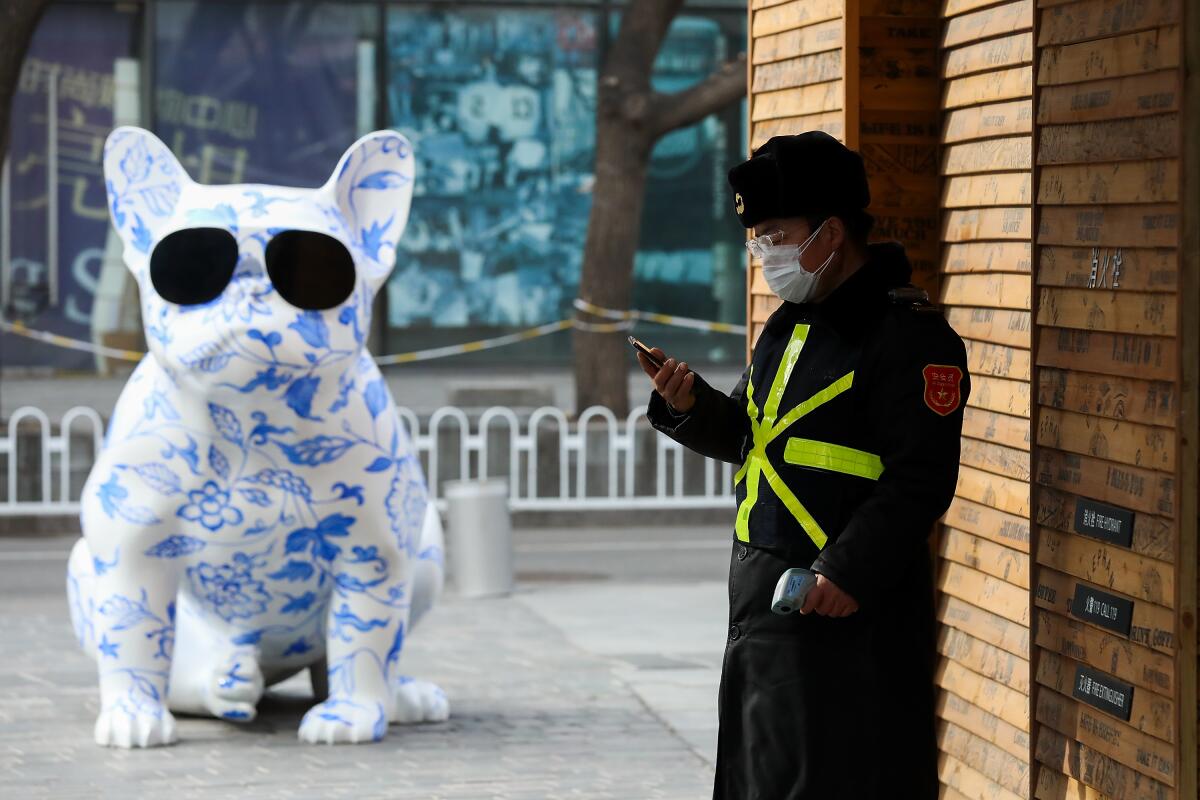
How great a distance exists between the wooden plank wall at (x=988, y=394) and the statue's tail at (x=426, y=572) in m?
2.60

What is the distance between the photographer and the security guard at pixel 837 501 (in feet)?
13.7

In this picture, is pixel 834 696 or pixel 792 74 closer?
pixel 834 696

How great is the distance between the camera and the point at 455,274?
21.3 metres

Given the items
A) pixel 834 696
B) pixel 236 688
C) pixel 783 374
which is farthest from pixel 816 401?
pixel 236 688

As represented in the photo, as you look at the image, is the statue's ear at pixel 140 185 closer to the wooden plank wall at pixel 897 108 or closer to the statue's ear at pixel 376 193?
the statue's ear at pixel 376 193

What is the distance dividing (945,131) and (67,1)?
53.4 ft

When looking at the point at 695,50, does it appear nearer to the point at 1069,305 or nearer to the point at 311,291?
the point at 311,291

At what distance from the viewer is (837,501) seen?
4.29 meters

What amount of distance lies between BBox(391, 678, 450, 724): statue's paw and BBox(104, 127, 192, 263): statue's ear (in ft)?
5.87

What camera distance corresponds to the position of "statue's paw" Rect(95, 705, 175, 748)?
697cm

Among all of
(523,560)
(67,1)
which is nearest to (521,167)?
(67,1)

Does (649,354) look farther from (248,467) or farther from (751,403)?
(248,467)

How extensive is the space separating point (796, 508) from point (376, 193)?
333 cm

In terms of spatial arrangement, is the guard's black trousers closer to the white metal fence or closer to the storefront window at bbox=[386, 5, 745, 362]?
the white metal fence
